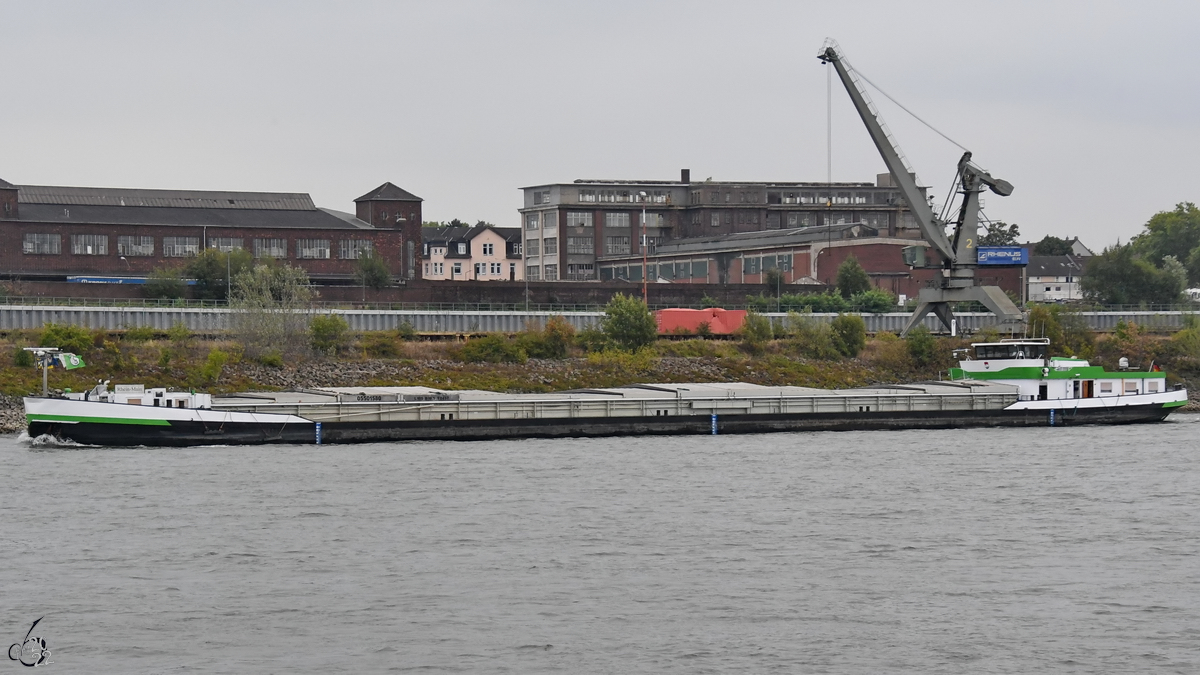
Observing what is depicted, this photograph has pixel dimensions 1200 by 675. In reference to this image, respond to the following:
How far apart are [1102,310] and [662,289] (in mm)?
31276

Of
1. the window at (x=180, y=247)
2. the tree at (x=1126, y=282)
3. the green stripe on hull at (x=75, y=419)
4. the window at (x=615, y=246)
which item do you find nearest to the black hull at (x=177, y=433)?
the green stripe on hull at (x=75, y=419)

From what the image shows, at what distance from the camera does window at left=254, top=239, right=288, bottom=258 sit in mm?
118688

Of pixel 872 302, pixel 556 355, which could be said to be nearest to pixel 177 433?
pixel 556 355

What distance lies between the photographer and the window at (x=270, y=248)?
389 feet

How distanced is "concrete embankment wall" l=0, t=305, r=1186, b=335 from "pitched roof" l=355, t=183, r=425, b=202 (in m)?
34.4

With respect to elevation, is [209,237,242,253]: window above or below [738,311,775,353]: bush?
above

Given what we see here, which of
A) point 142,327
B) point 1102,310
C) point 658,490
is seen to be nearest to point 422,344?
point 142,327

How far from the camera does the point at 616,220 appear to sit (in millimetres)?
146375

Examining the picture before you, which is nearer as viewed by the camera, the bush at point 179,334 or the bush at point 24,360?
the bush at point 24,360

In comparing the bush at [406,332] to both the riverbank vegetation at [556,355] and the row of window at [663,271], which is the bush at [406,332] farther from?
the row of window at [663,271]

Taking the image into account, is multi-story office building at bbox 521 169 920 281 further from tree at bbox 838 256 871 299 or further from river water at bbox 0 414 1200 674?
river water at bbox 0 414 1200 674

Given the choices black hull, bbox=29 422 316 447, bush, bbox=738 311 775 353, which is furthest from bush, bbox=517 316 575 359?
black hull, bbox=29 422 316 447

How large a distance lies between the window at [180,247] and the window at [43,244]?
7.45m

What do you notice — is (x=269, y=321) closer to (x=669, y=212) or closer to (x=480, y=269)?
(x=669, y=212)
